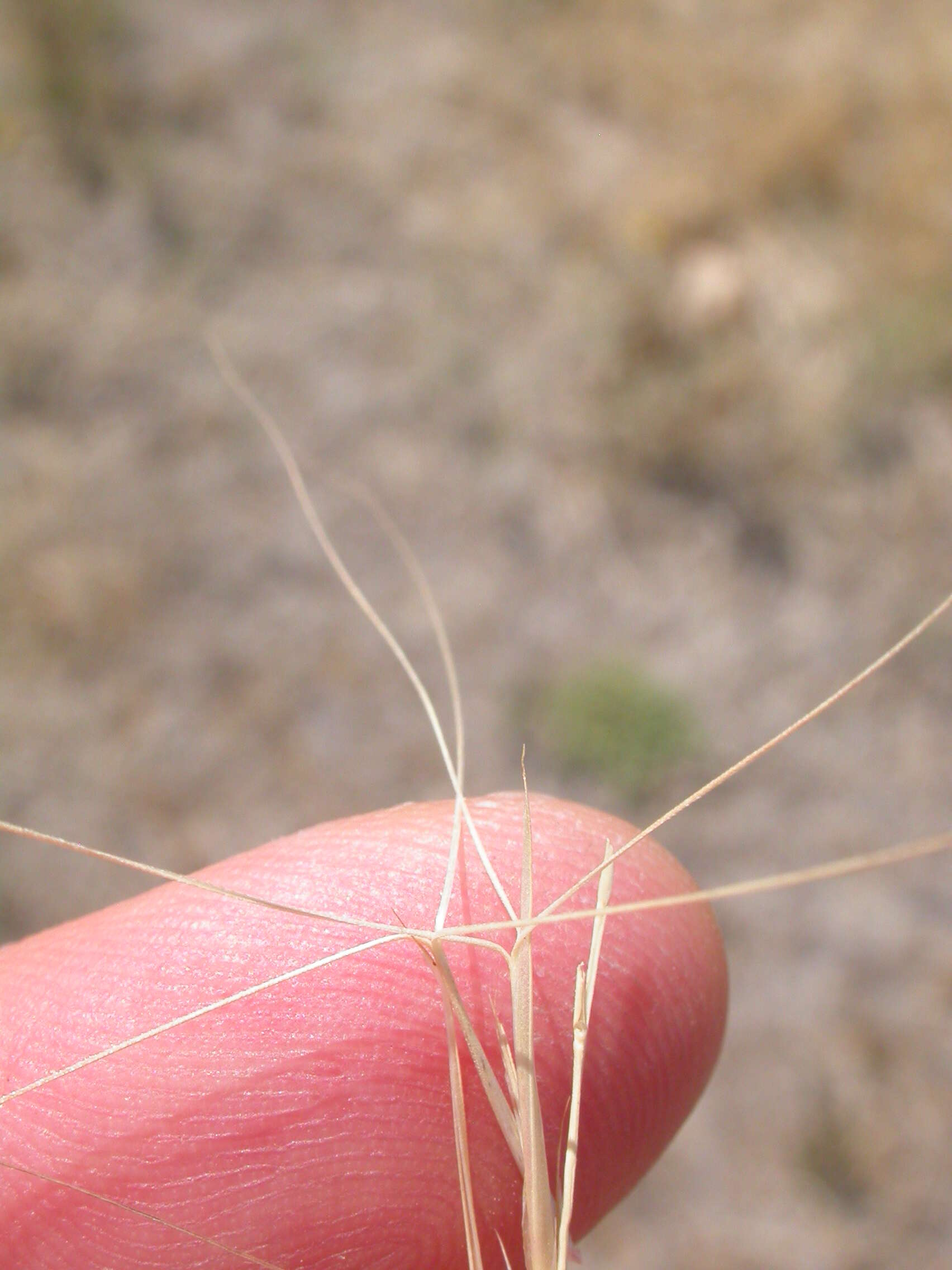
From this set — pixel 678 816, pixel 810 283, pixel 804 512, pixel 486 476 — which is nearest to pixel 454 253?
pixel 486 476

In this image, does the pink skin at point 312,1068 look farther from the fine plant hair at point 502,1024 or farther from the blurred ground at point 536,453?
the blurred ground at point 536,453

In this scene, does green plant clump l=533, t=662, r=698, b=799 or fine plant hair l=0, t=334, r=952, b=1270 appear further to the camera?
green plant clump l=533, t=662, r=698, b=799

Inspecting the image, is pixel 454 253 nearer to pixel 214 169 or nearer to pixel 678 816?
pixel 214 169

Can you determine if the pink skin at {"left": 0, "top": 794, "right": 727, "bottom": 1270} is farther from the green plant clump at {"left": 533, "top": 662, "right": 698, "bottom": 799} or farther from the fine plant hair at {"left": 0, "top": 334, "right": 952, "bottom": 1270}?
the green plant clump at {"left": 533, "top": 662, "right": 698, "bottom": 799}

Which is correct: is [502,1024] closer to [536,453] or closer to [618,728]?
[618,728]

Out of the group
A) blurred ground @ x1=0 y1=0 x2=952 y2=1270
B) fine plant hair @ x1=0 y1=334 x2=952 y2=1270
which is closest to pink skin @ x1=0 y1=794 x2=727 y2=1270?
fine plant hair @ x1=0 y1=334 x2=952 y2=1270

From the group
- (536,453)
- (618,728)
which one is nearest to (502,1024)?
(618,728)
